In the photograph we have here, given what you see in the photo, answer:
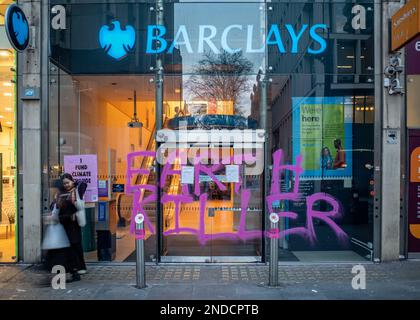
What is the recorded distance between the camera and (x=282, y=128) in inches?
328

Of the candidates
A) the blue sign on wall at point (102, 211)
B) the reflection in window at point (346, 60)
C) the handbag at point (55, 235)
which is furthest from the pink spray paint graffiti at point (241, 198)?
the reflection in window at point (346, 60)

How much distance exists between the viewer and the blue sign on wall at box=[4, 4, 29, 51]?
23.3 ft

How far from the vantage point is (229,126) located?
329 inches

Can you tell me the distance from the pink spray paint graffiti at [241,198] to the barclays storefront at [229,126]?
0.9 inches

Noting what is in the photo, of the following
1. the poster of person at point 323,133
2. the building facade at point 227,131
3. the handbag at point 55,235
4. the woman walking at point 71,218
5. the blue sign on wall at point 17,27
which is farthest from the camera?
the poster of person at point 323,133

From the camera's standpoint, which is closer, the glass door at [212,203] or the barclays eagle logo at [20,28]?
the barclays eagle logo at [20,28]

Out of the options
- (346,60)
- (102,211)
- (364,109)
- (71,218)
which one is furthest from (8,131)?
(364,109)

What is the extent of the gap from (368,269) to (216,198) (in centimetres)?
310

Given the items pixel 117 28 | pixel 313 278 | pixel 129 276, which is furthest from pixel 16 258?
pixel 313 278

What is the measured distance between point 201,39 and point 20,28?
132 inches

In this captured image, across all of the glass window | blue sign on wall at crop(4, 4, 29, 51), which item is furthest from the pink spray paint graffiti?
blue sign on wall at crop(4, 4, 29, 51)

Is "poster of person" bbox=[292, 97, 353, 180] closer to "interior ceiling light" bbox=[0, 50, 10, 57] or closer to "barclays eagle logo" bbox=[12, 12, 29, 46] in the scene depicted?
"barclays eagle logo" bbox=[12, 12, 29, 46]

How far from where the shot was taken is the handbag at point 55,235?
6.82 m

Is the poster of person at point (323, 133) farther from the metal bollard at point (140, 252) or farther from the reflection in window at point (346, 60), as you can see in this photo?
the metal bollard at point (140, 252)
